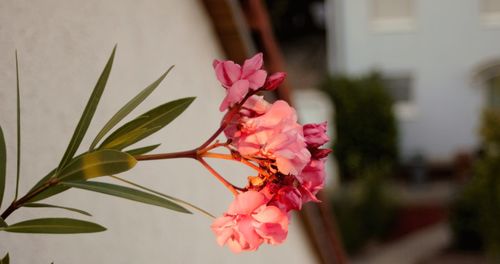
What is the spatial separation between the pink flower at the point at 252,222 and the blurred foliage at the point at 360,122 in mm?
12055

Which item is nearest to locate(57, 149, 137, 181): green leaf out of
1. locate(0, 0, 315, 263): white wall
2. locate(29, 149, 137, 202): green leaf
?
locate(29, 149, 137, 202): green leaf

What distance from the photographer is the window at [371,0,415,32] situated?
13.5 meters

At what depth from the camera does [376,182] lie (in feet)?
34.2

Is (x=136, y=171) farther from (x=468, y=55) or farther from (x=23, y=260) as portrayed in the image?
(x=468, y=55)

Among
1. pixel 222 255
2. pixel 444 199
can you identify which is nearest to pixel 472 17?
pixel 444 199

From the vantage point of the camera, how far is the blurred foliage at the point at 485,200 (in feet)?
28.8

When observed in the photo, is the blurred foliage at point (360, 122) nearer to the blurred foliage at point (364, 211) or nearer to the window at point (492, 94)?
the window at point (492, 94)

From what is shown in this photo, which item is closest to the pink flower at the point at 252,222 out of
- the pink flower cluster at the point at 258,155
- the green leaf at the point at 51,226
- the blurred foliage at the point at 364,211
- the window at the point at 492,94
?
the pink flower cluster at the point at 258,155

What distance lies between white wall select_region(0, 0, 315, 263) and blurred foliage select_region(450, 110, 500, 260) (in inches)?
293

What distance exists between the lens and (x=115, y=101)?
3.82 ft

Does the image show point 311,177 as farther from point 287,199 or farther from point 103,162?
point 103,162

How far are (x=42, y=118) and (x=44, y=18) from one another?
4.5 inches

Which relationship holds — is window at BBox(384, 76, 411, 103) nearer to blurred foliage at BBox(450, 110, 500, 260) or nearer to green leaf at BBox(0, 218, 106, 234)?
blurred foliage at BBox(450, 110, 500, 260)

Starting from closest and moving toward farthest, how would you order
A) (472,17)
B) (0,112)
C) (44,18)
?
A: 1. (0,112)
2. (44,18)
3. (472,17)
